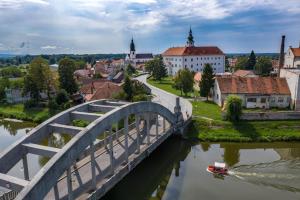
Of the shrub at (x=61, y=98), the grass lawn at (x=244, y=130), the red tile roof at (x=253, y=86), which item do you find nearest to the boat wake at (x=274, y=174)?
the grass lawn at (x=244, y=130)

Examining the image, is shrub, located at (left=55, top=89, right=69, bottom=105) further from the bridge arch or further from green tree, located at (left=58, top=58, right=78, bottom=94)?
the bridge arch

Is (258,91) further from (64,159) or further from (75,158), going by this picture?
(64,159)

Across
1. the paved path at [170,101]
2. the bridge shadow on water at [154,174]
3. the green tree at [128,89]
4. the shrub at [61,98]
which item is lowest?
the bridge shadow on water at [154,174]

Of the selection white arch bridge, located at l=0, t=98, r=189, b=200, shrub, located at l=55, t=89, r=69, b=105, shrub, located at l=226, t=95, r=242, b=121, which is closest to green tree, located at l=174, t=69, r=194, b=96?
shrub, located at l=226, t=95, r=242, b=121

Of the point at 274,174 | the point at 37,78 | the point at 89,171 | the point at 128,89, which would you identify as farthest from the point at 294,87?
the point at 37,78

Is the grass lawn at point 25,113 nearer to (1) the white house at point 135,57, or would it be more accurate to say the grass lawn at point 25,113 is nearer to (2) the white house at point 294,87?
(2) the white house at point 294,87

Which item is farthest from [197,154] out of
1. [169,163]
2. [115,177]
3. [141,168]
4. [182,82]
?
[182,82]

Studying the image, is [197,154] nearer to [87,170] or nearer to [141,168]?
[141,168]
